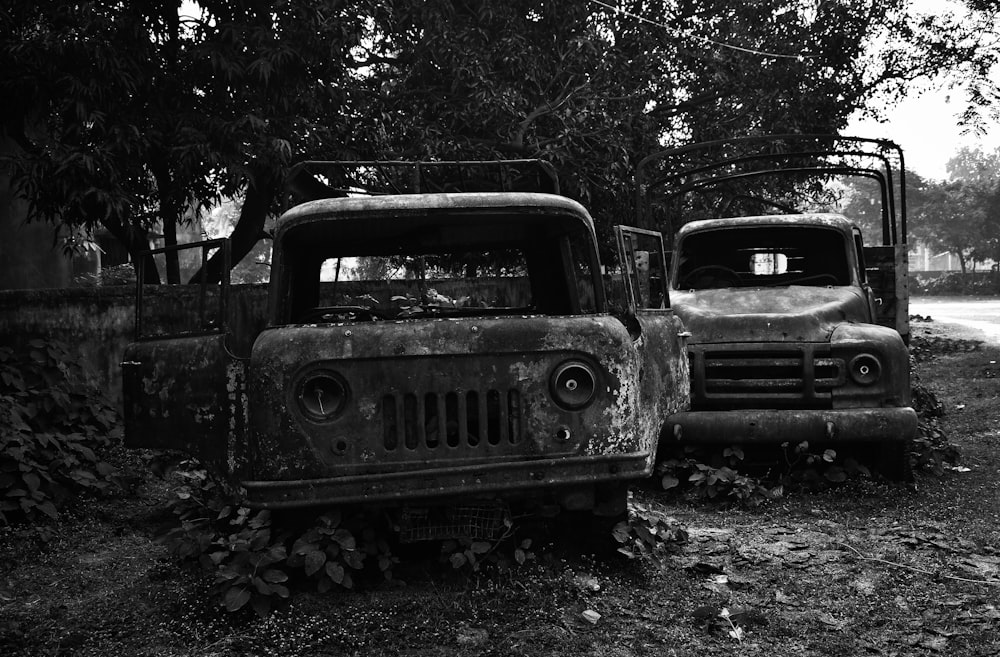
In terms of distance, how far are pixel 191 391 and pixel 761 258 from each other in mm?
5077

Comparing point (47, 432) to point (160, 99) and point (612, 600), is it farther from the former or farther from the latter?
point (612, 600)

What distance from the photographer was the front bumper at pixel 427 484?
3.81 metres

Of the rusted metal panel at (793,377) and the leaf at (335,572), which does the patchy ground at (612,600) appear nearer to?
the leaf at (335,572)

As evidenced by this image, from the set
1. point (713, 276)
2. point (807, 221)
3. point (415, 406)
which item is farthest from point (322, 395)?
point (807, 221)

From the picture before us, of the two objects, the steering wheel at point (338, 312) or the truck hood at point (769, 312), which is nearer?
the steering wheel at point (338, 312)

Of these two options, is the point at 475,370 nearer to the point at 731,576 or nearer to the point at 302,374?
the point at 302,374

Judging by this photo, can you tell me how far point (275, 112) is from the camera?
9.61 meters

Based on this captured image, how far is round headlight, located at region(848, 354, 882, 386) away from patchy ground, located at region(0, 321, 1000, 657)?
847 millimetres

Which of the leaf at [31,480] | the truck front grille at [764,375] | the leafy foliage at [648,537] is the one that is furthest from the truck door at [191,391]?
the truck front grille at [764,375]

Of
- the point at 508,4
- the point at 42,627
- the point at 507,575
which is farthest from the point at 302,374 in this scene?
the point at 508,4

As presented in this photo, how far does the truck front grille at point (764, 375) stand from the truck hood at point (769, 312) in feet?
0.26

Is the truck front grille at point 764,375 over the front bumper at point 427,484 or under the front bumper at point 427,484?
over

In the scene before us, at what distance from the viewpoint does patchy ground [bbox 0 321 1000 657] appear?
11.7 ft

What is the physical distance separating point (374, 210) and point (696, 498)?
3.02 metres
